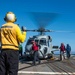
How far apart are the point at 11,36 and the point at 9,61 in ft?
1.73

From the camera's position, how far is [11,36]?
6.33 m

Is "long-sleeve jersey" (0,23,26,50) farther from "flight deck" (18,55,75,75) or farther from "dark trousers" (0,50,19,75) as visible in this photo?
"flight deck" (18,55,75,75)

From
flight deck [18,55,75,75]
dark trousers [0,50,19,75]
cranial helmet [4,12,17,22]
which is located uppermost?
cranial helmet [4,12,17,22]

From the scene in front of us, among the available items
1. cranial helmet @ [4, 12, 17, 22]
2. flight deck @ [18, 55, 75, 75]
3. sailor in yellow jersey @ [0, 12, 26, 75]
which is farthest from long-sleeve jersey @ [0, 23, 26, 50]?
flight deck @ [18, 55, 75, 75]

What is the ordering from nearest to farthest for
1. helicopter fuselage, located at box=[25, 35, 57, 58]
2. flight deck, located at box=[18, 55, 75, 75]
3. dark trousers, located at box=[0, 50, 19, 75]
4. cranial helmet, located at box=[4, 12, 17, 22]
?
dark trousers, located at box=[0, 50, 19, 75] < cranial helmet, located at box=[4, 12, 17, 22] < flight deck, located at box=[18, 55, 75, 75] < helicopter fuselage, located at box=[25, 35, 57, 58]

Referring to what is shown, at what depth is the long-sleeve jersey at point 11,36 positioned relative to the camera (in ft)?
20.6

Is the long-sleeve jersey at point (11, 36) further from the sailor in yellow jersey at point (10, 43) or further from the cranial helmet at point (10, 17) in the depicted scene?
the cranial helmet at point (10, 17)

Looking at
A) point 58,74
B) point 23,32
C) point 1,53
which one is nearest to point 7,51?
point 1,53

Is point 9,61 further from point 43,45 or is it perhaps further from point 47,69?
point 43,45

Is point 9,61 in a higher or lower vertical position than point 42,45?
lower

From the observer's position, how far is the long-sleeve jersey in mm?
6275

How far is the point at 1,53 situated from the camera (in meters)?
6.23

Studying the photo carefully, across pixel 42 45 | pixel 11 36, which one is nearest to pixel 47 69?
pixel 11 36

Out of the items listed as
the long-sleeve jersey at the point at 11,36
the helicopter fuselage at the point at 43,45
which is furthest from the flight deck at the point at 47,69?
the long-sleeve jersey at the point at 11,36
